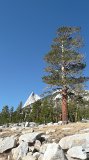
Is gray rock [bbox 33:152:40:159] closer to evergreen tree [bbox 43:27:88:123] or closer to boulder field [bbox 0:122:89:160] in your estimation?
boulder field [bbox 0:122:89:160]

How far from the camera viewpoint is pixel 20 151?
14.6m

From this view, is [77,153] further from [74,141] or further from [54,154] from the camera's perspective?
[74,141]

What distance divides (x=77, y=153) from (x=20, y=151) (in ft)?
10.6

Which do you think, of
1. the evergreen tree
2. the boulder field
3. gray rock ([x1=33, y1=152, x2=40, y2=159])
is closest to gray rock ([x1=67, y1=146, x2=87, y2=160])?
the boulder field

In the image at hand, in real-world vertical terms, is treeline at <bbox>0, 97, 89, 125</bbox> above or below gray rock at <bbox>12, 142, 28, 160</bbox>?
above

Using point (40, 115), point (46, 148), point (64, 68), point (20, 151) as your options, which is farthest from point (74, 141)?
point (40, 115)

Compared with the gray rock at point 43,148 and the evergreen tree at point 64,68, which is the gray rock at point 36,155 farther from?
the evergreen tree at point 64,68

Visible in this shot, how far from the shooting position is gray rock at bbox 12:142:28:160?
14461 mm

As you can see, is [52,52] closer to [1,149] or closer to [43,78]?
[43,78]

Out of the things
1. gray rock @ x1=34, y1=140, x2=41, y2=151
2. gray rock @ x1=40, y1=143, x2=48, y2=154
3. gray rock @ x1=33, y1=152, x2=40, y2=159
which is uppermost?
gray rock @ x1=34, y1=140, x2=41, y2=151

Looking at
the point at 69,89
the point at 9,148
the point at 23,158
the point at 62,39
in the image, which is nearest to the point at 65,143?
the point at 23,158

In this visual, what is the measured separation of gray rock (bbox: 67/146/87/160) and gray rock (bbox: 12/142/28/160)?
250cm

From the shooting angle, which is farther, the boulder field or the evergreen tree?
the evergreen tree

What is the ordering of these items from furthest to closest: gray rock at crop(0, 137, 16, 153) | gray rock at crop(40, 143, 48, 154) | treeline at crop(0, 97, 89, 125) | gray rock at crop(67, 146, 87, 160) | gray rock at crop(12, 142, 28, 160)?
treeline at crop(0, 97, 89, 125) → gray rock at crop(0, 137, 16, 153) → gray rock at crop(12, 142, 28, 160) → gray rock at crop(40, 143, 48, 154) → gray rock at crop(67, 146, 87, 160)
